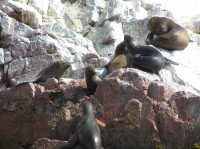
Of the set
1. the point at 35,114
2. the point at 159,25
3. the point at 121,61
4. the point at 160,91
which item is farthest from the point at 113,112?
the point at 159,25

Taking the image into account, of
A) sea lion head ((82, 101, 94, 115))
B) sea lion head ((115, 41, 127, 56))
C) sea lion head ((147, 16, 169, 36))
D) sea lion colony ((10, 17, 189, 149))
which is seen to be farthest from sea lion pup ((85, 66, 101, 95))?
sea lion head ((147, 16, 169, 36))

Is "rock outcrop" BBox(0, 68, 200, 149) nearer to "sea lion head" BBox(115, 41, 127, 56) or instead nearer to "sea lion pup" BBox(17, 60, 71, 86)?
"sea lion pup" BBox(17, 60, 71, 86)

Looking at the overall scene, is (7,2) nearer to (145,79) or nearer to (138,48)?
(138,48)

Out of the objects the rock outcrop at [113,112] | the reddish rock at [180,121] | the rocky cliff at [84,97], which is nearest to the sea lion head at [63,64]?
the rocky cliff at [84,97]

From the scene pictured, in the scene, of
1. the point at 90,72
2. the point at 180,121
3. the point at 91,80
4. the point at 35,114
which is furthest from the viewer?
the point at 90,72

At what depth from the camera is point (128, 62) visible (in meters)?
14.4

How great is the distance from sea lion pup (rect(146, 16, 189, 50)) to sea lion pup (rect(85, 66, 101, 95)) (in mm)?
3710

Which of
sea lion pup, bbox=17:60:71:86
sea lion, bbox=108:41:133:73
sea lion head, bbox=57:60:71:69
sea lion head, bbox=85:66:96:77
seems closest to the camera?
sea lion head, bbox=85:66:96:77

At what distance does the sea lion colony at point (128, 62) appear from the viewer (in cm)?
1038

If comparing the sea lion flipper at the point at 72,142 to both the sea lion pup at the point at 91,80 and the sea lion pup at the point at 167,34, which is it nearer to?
the sea lion pup at the point at 91,80

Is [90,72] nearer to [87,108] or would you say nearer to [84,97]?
[84,97]

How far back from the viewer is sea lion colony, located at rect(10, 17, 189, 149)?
10.4 meters

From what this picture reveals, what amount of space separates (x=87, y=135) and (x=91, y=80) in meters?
2.39

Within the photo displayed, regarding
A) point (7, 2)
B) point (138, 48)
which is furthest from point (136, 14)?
point (138, 48)
